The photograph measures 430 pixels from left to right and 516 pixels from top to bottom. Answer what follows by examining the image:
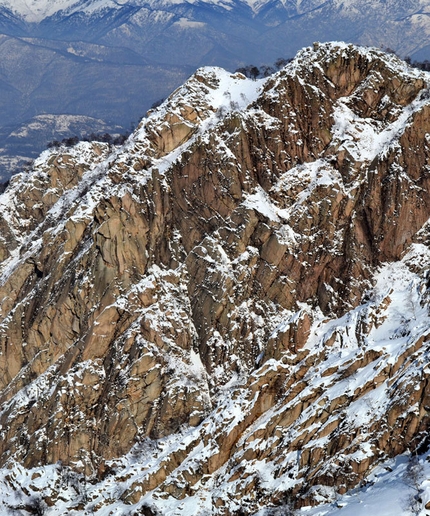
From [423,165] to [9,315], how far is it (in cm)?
6379

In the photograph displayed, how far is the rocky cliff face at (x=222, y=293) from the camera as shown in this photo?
84438 millimetres

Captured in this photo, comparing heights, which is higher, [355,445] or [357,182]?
[357,182]

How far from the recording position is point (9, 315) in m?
111

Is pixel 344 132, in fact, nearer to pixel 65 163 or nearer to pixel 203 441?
pixel 203 441

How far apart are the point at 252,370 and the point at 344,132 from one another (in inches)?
1449

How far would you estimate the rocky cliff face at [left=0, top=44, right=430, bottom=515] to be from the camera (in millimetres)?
84438

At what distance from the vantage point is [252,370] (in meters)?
94.1

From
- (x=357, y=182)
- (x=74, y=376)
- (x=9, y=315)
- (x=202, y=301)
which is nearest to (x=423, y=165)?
(x=357, y=182)

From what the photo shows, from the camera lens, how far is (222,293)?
3873 inches

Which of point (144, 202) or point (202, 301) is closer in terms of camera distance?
point (202, 301)

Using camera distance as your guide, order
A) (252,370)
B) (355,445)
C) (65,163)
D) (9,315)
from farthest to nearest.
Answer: (65,163), (9,315), (252,370), (355,445)

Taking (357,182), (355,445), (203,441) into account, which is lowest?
(203,441)

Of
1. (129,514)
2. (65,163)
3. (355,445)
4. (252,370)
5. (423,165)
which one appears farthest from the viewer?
(65,163)

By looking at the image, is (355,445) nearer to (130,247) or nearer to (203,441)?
(203,441)
